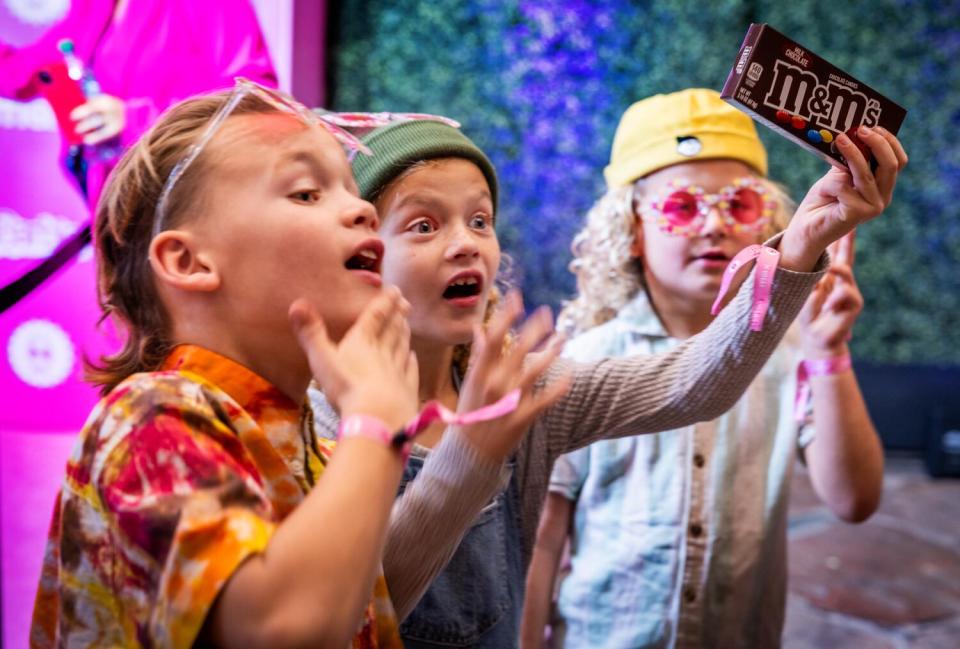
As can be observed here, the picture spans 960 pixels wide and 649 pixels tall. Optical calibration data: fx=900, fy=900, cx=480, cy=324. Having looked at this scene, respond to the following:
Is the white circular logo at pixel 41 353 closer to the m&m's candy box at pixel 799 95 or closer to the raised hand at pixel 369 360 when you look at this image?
the raised hand at pixel 369 360

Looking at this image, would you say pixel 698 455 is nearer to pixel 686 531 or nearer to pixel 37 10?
pixel 686 531

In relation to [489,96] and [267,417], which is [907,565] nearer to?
[489,96]

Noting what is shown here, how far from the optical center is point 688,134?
5.76 ft

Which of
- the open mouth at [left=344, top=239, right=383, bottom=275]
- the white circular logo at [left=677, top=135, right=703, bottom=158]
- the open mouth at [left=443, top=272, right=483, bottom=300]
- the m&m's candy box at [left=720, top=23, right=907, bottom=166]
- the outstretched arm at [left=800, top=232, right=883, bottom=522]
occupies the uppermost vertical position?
the m&m's candy box at [left=720, top=23, right=907, bottom=166]

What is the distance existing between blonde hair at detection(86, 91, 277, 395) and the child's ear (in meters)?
0.03

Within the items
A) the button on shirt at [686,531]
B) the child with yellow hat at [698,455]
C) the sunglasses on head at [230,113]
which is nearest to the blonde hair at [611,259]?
the child with yellow hat at [698,455]

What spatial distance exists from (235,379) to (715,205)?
1.16 meters

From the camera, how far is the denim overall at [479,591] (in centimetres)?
118

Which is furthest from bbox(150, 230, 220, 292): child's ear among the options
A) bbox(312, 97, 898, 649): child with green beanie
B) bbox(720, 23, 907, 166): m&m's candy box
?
bbox(720, 23, 907, 166): m&m's candy box

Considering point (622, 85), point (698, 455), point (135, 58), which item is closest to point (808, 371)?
point (698, 455)

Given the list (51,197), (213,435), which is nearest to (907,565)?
(51,197)

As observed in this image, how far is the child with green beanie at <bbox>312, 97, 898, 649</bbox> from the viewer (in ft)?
3.74

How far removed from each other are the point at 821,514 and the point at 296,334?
409cm

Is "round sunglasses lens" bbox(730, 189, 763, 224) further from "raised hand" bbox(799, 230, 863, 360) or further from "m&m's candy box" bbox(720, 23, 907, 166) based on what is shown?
"m&m's candy box" bbox(720, 23, 907, 166)
